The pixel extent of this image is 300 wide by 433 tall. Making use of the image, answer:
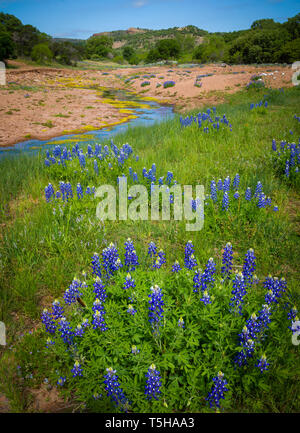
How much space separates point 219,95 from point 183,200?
494 inches

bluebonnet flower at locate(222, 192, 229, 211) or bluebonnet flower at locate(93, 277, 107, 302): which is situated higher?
bluebonnet flower at locate(222, 192, 229, 211)

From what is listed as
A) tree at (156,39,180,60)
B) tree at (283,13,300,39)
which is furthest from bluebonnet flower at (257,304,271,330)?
tree at (156,39,180,60)

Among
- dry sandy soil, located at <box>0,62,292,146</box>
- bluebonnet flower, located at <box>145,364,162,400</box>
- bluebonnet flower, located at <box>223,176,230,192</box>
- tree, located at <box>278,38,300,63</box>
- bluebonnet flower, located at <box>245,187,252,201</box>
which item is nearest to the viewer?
bluebonnet flower, located at <box>145,364,162,400</box>

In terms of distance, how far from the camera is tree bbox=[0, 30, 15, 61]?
26.0 meters

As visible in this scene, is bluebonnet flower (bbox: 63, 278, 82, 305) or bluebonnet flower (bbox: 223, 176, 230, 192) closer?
bluebonnet flower (bbox: 63, 278, 82, 305)

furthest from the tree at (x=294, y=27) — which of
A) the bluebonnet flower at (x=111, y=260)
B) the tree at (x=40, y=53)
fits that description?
the bluebonnet flower at (x=111, y=260)

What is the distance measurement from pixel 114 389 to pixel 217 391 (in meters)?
0.77

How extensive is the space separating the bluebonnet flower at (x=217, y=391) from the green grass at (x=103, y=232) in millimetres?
263

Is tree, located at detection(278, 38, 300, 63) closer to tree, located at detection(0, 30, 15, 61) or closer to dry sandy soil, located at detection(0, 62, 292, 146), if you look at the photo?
dry sandy soil, located at detection(0, 62, 292, 146)

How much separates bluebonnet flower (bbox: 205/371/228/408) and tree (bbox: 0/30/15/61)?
33.6 metres

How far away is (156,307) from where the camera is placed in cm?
215

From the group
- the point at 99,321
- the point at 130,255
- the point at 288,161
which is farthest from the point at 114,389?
the point at 288,161
